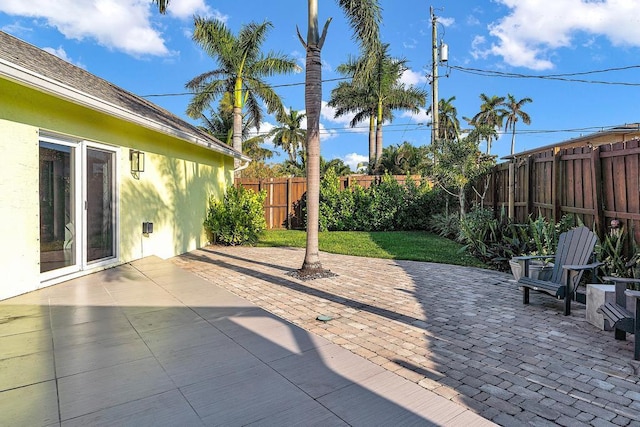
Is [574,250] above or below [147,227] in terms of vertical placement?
below

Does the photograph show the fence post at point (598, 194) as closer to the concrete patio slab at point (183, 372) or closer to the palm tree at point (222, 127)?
the concrete patio slab at point (183, 372)

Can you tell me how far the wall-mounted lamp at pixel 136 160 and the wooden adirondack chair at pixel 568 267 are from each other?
6.84m

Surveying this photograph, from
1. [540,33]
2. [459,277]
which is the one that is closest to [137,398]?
[459,277]

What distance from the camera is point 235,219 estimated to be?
417 inches

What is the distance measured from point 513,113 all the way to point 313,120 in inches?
1661

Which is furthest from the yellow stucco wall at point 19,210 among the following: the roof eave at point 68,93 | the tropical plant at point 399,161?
the tropical plant at point 399,161

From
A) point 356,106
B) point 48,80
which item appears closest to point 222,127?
point 356,106

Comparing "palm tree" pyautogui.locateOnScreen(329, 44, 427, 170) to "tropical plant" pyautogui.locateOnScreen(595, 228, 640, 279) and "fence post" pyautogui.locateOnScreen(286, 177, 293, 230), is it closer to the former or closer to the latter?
"fence post" pyautogui.locateOnScreen(286, 177, 293, 230)

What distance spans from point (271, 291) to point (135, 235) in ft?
11.6

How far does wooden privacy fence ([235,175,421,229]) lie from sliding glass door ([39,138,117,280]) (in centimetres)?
855

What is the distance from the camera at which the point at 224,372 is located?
2.86m

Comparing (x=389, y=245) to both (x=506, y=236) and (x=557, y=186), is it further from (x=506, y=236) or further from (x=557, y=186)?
(x=557, y=186)

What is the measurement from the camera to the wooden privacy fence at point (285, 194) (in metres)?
15.2

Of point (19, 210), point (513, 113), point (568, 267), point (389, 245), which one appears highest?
point (513, 113)
